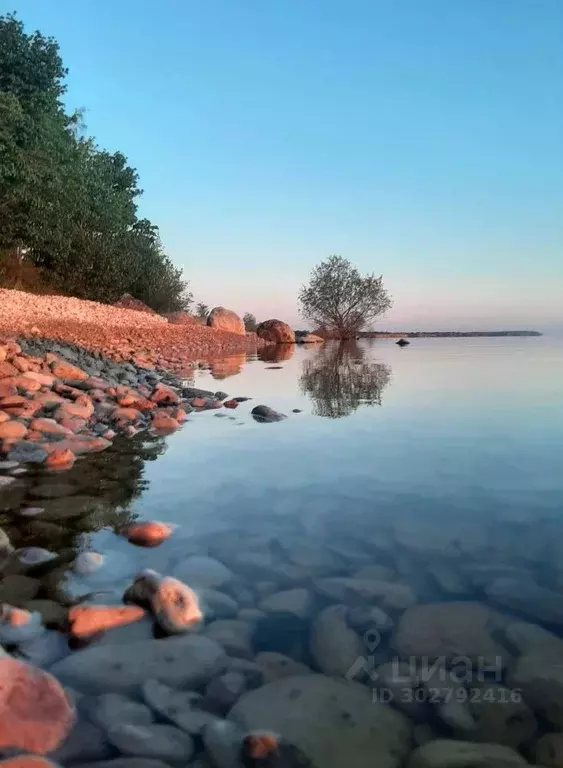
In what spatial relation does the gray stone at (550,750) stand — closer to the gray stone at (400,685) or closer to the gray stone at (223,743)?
the gray stone at (400,685)

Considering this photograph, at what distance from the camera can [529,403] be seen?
9.66m

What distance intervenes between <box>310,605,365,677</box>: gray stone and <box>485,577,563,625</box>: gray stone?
30.3 inches

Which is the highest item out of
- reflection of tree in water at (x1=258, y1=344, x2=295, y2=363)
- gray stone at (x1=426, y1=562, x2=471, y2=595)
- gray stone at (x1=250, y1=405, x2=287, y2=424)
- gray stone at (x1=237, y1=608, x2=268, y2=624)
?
reflection of tree in water at (x1=258, y1=344, x2=295, y2=363)

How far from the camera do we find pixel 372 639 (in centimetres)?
249

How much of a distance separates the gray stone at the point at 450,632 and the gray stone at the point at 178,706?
0.83m

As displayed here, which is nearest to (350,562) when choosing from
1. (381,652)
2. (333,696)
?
(381,652)

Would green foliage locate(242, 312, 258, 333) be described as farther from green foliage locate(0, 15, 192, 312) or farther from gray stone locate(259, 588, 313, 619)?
gray stone locate(259, 588, 313, 619)

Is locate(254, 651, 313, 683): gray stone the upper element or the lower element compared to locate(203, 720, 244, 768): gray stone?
upper

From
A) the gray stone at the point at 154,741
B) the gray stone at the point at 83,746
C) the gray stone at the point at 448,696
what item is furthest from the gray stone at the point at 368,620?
the gray stone at the point at 83,746

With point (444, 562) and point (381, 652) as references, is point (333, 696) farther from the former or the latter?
point (444, 562)

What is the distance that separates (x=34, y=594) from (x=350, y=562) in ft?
5.34

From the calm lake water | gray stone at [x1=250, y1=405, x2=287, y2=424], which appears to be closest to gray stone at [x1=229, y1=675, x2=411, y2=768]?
the calm lake water

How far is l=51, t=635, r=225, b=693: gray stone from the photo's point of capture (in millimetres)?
2207

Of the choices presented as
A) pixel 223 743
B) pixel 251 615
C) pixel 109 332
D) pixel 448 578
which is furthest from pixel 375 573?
pixel 109 332
